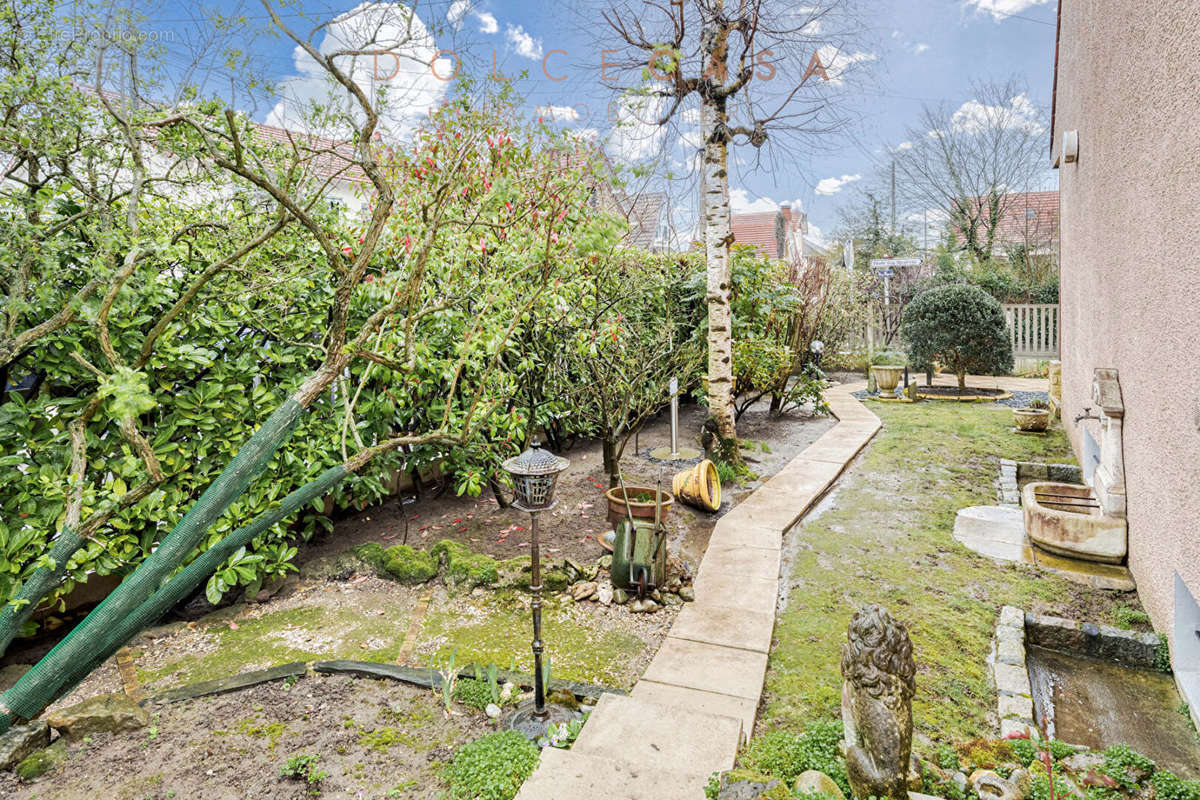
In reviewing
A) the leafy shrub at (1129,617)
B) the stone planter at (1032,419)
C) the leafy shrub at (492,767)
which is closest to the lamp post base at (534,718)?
the leafy shrub at (492,767)

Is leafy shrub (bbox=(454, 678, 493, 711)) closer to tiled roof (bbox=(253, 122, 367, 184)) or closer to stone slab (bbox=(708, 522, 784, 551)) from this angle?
stone slab (bbox=(708, 522, 784, 551))

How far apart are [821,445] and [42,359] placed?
24.2 feet

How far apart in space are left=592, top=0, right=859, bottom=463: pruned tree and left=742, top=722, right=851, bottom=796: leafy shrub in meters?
4.32

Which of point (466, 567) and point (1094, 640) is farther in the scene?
point (466, 567)

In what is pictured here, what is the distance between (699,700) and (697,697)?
0.07ft

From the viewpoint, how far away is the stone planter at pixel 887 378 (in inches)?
460

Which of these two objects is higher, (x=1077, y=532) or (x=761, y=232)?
(x=761, y=232)

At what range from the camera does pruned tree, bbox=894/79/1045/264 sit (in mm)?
18859

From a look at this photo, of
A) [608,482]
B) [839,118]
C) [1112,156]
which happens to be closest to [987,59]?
[839,118]

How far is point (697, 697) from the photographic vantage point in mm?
3049

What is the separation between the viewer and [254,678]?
3207 millimetres

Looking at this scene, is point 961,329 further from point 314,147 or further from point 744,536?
point 314,147

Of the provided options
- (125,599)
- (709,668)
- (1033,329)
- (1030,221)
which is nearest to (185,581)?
(125,599)

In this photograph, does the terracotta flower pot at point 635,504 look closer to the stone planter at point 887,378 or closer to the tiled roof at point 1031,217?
the stone planter at point 887,378
